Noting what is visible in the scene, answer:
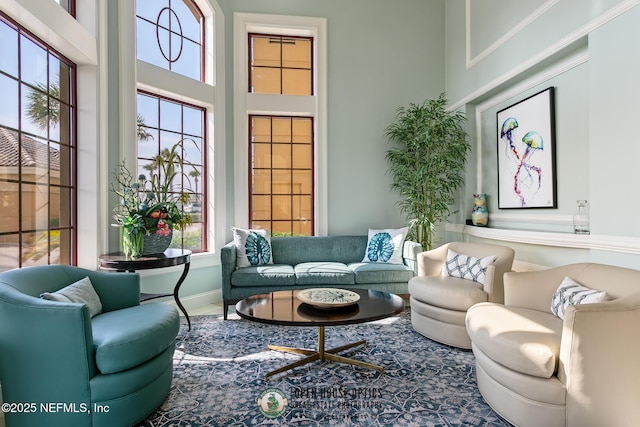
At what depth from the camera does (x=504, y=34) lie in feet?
12.4

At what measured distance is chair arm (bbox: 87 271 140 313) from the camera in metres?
2.40

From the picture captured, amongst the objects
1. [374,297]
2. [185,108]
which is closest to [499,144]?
[374,297]

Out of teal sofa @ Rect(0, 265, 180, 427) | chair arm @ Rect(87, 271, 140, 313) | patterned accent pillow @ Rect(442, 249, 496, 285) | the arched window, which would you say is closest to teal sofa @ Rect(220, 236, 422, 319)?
patterned accent pillow @ Rect(442, 249, 496, 285)

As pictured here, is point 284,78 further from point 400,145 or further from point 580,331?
point 580,331

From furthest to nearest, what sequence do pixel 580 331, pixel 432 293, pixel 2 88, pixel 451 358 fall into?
pixel 432 293, pixel 451 358, pixel 2 88, pixel 580 331

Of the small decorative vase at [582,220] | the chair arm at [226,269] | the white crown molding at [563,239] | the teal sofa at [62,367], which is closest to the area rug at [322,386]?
the teal sofa at [62,367]

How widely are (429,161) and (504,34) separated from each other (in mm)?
1501

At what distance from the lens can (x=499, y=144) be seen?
13.3 feet

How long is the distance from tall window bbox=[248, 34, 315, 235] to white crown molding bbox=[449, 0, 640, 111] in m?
2.08

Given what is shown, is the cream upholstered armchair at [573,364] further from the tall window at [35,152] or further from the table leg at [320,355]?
the tall window at [35,152]

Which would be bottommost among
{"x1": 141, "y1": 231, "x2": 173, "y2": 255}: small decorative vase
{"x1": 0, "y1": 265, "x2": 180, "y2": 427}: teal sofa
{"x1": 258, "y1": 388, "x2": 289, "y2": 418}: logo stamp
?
{"x1": 258, "y1": 388, "x2": 289, "y2": 418}: logo stamp

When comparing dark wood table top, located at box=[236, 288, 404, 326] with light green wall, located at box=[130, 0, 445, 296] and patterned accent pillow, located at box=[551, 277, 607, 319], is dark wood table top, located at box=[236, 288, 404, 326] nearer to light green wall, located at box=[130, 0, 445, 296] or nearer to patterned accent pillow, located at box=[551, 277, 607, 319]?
patterned accent pillow, located at box=[551, 277, 607, 319]

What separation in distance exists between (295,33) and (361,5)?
0.97m

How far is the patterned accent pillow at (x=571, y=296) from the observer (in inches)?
77.4
